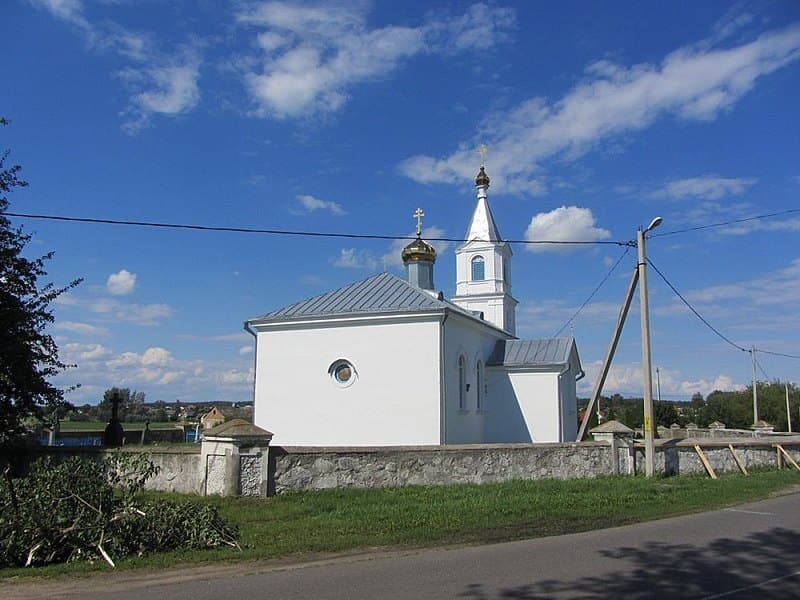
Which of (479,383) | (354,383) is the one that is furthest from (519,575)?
(479,383)

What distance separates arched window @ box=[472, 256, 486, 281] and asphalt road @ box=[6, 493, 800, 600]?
22204mm

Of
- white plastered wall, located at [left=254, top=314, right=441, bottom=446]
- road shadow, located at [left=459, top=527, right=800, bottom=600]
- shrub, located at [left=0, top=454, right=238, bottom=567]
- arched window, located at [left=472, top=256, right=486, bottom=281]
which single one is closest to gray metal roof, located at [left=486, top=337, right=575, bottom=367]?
white plastered wall, located at [left=254, top=314, right=441, bottom=446]

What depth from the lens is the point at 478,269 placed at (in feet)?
103

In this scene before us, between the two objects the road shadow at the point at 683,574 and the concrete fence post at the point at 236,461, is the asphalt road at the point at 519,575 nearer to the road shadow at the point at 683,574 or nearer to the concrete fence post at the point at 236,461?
the road shadow at the point at 683,574

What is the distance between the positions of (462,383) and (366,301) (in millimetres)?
4080

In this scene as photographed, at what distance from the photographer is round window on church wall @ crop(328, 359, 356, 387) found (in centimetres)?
2048

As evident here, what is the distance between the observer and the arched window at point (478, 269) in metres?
31.1

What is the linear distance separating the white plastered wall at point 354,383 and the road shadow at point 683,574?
443 inches

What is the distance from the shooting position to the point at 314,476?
13.4m

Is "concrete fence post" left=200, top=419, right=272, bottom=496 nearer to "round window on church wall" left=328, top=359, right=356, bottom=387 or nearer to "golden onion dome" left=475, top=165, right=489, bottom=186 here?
"round window on church wall" left=328, top=359, right=356, bottom=387

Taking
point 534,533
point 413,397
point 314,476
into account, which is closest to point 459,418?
point 413,397

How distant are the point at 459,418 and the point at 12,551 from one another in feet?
47.6

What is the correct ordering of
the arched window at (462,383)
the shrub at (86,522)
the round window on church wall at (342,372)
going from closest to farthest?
the shrub at (86,522) → the round window on church wall at (342,372) → the arched window at (462,383)

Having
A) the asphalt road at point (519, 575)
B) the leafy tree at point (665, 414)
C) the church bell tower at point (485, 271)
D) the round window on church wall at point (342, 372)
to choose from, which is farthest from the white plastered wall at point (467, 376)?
the leafy tree at point (665, 414)
